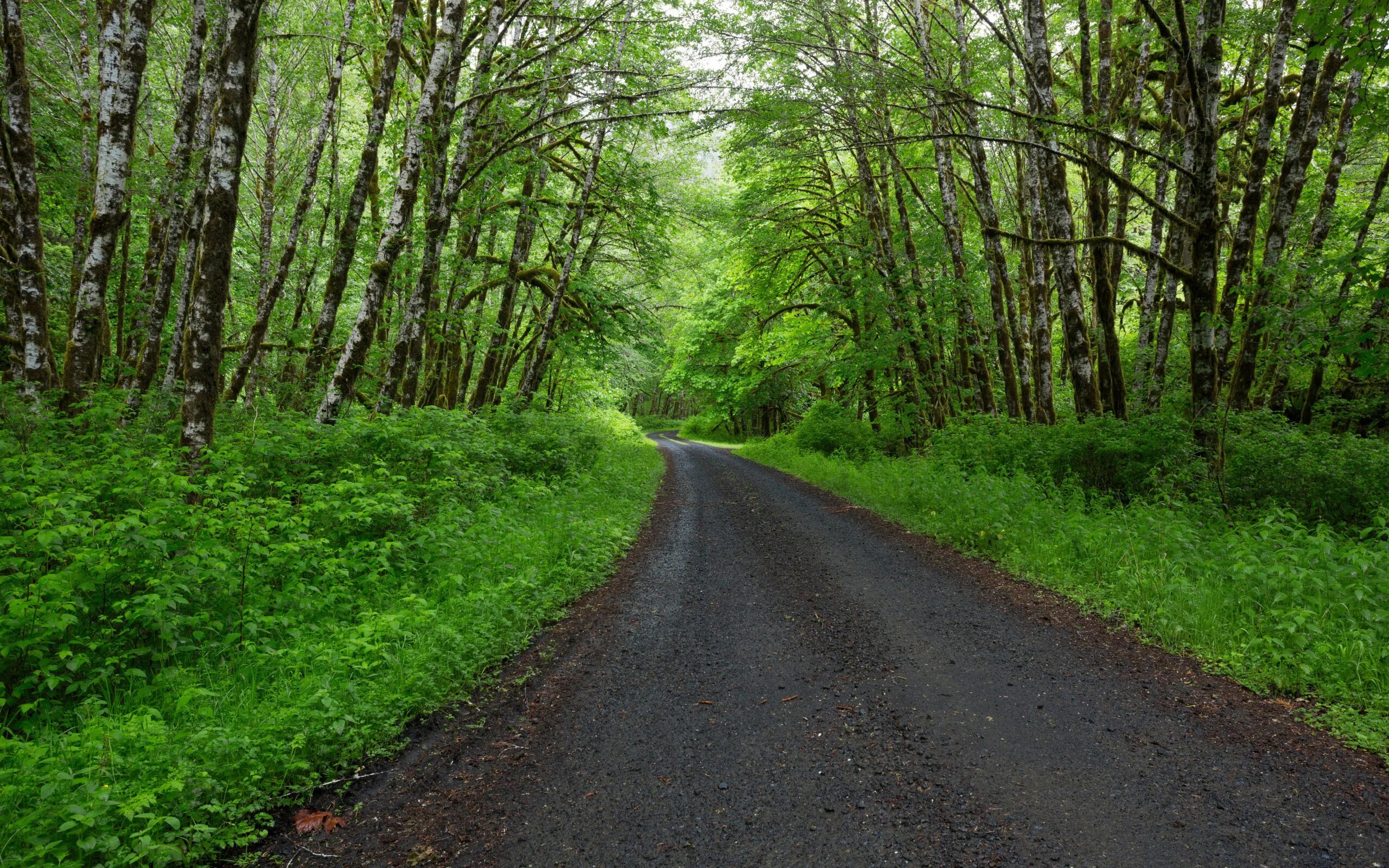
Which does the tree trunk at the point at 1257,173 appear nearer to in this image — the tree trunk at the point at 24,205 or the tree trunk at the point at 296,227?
the tree trunk at the point at 296,227

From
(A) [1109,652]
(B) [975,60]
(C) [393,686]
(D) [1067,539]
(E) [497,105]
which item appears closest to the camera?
(C) [393,686]

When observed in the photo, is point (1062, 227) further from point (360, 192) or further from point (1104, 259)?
point (360, 192)

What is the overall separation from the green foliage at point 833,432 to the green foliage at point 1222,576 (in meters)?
9.93

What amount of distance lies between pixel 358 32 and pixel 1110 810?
50.4ft

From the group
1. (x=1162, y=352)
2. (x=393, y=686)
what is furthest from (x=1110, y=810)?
(x=1162, y=352)

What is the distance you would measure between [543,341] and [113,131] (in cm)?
929

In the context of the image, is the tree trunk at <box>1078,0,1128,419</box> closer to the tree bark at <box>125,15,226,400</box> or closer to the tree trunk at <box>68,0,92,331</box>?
the tree bark at <box>125,15,226,400</box>

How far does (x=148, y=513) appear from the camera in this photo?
427 cm

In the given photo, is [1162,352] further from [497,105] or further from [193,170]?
[193,170]

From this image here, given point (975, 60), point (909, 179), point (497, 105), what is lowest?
point (497, 105)

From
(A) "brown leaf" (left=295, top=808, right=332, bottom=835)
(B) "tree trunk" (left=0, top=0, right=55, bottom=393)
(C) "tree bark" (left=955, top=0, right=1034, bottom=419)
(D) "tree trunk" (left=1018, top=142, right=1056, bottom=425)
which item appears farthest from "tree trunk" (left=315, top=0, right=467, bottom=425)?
(D) "tree trunk" (left=1018, top=142, right=1056, bottom=425)

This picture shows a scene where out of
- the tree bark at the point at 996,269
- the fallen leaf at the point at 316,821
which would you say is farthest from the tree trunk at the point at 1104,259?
the fallen leaf at the point at 316,821

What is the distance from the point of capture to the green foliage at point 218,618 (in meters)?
2.80

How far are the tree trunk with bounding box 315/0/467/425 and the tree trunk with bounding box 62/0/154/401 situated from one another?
265 centimetres
